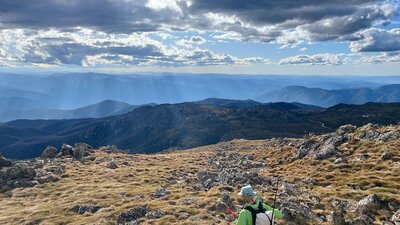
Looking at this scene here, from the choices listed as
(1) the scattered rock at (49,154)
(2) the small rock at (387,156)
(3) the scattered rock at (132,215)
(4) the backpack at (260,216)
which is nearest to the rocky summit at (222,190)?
(2) the small rock at (387,156)

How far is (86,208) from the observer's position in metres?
44.4

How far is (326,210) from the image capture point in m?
35.3

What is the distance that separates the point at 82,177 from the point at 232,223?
4558 cm

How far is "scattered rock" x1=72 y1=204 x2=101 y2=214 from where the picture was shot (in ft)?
144

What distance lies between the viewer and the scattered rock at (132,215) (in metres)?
37.6

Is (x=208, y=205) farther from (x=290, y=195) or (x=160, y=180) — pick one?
(x=160, y=180)

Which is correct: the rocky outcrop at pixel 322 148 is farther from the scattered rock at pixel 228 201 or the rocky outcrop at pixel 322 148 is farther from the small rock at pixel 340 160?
the scattered rock at pixel 228 201

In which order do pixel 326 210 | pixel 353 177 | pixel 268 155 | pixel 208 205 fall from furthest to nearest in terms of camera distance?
pixel 268 155, pixel 353 177, pixel 208 205, pixel 326 210

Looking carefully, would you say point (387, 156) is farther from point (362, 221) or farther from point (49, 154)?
point (49, 154)

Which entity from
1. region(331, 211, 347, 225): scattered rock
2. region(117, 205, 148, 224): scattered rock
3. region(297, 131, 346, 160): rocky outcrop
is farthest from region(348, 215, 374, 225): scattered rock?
region(297, 131, 346, 160): rocky outcrop

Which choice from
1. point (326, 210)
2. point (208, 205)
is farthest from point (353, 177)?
point (208, 205)

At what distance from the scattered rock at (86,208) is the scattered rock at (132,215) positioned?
Result: 6974mm

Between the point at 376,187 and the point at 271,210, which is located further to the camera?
the point at 376,187

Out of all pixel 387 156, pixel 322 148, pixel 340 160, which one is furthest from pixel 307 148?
pixel 387 156
